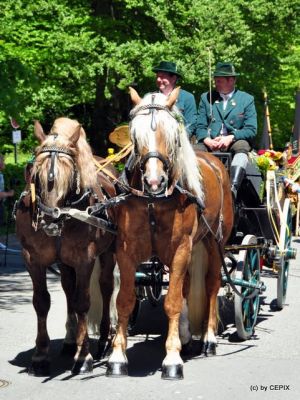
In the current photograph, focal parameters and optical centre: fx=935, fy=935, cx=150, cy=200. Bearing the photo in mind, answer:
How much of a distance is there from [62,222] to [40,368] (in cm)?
131

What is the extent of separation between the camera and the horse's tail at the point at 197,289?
359 inches

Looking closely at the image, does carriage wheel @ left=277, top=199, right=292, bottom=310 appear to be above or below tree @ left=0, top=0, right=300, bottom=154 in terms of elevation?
below

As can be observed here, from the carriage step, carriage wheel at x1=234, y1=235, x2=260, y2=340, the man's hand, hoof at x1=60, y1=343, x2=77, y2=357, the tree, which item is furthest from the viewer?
the tree

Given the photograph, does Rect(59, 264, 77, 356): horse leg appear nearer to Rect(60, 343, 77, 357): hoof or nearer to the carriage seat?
Rect(60, 343, 77, 357): hoof

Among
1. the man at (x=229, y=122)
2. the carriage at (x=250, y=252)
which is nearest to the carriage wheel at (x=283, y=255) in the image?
the carriage at (x=250, y=252)

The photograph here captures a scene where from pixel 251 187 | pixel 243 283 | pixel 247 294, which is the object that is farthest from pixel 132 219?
pixel 251 187

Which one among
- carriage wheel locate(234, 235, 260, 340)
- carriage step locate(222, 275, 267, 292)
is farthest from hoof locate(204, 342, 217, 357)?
carriage step locate(222, 275, 267, 292)

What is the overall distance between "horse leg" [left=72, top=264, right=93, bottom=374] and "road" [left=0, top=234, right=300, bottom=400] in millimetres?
98

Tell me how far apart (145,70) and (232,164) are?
16.0 metres

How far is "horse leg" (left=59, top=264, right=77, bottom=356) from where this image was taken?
8.50m

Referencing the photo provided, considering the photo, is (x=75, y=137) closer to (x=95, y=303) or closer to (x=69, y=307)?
(x=69, y=307)

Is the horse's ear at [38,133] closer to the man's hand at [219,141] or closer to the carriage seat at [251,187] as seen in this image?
the man's hand at [219,141]

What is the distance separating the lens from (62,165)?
7547 millimetres

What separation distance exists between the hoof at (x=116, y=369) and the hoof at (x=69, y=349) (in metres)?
1.03
